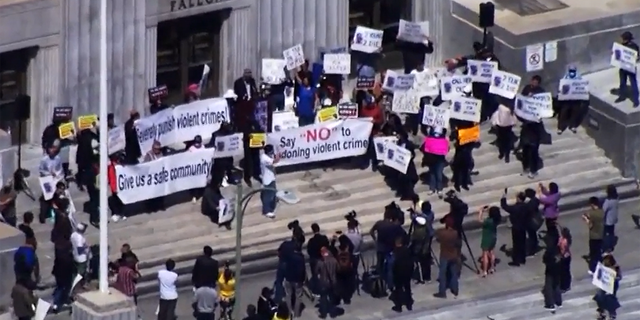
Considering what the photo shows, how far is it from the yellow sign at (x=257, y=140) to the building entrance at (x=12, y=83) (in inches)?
164

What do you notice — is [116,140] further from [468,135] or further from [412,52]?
[412,52]

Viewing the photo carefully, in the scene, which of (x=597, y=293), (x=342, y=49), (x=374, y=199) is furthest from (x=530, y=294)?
Answer: (x=342, y=49)

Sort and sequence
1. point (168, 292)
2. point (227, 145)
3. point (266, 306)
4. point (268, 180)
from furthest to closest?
point (268, 180)
point (227, 145)
point (168, 292)
point (266, 306)

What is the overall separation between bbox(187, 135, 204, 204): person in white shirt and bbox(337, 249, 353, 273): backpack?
4220 millimetres

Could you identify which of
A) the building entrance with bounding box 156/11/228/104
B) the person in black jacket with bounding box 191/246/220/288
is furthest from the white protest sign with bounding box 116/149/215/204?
the person in black jacket with bounding box 191/246/220/288

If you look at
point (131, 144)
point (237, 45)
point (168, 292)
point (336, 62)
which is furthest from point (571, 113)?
point (168, 292)

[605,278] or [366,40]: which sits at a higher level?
[366,40]

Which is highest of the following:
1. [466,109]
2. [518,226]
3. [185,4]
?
[185,4]

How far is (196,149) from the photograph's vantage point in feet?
138

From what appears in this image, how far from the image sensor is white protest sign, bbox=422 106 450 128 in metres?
43.4

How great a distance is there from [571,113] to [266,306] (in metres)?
11.7

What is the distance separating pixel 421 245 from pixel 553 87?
8.71 m

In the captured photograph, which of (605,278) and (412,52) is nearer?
(605,278)

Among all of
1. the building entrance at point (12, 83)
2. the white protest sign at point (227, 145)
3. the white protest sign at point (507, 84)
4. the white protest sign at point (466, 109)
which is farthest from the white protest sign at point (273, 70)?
the building entrance at point (12, 83)
